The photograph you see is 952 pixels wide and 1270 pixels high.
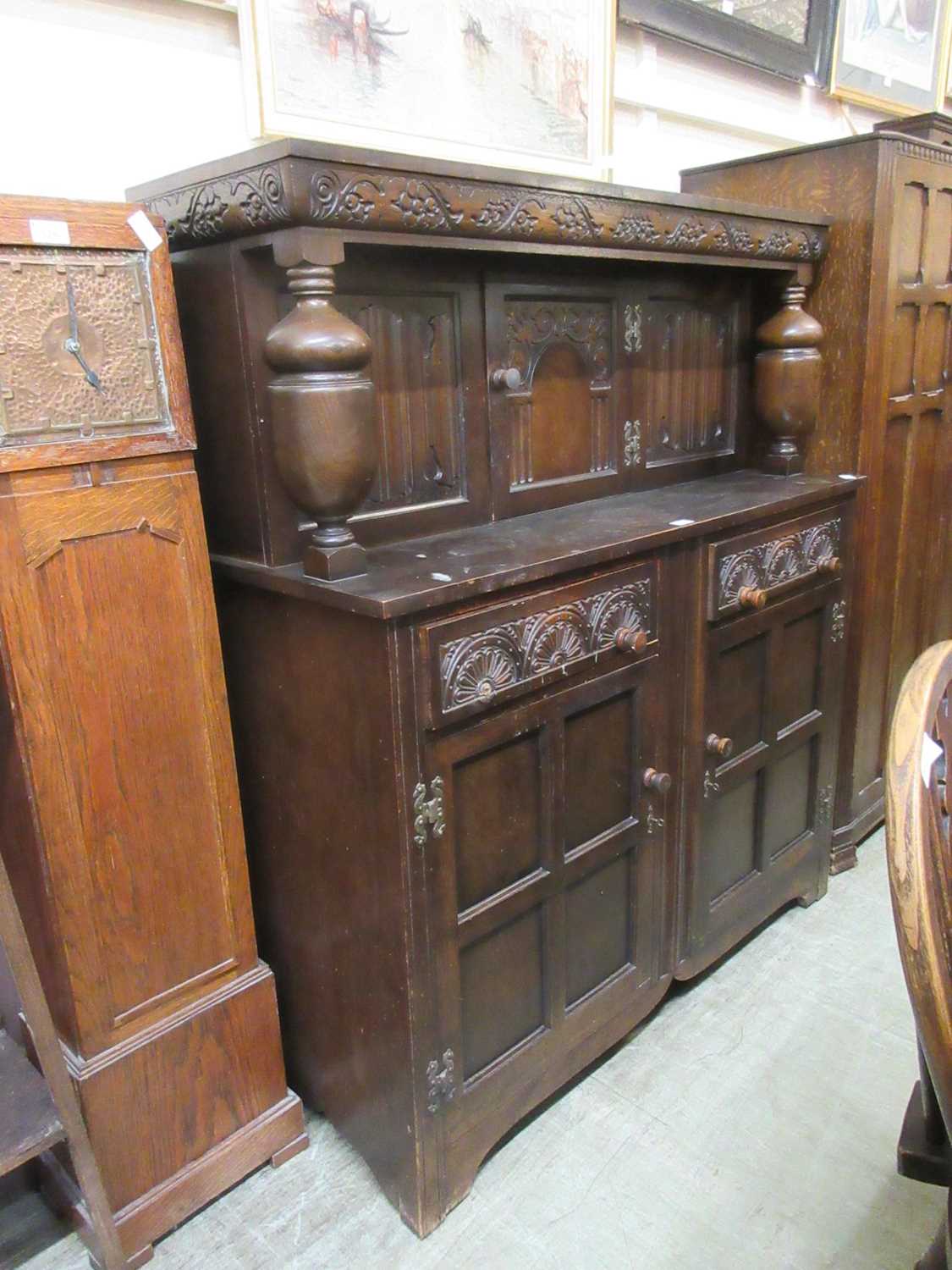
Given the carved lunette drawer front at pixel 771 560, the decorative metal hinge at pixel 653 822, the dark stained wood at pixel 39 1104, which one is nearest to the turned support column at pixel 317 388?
the dark stained wood at pixel 39 1104

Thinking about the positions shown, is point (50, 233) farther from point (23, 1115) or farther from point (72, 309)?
point (23, 1115)

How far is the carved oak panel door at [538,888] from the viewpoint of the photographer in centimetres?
137

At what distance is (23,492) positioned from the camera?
115cm

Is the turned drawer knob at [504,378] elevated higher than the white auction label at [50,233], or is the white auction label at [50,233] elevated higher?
the white auction label at [50,233]

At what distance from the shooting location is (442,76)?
5.73 feet

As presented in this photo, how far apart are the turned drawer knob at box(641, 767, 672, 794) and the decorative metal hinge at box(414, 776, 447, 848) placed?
0.50 m

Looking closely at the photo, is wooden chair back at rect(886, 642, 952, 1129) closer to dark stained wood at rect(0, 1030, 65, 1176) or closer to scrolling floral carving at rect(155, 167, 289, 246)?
scrolling floral carving at rect(155, 167, 289, 246)

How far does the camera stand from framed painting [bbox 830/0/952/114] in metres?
2.65

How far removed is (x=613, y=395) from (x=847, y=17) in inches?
65.1

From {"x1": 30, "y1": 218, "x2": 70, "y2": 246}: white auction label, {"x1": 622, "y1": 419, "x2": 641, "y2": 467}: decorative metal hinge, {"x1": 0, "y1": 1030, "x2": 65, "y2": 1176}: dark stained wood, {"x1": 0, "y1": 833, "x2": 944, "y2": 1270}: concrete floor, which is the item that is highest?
{"x1": 30, "y1": 218, "x2": 70, "y2": 246}: white auction label

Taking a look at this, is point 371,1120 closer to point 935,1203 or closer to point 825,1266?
Answer: point 825,1266

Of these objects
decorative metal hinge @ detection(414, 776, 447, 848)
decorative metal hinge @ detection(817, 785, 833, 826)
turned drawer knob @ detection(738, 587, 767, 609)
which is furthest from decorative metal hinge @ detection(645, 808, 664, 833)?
decorative metal hinge @ detection(817, 785, 833, 826)

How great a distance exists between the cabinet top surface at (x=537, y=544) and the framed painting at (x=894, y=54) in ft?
4.84

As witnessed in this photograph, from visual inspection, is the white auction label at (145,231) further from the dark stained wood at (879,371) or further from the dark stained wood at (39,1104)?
the dark stained wood at (879,371)
